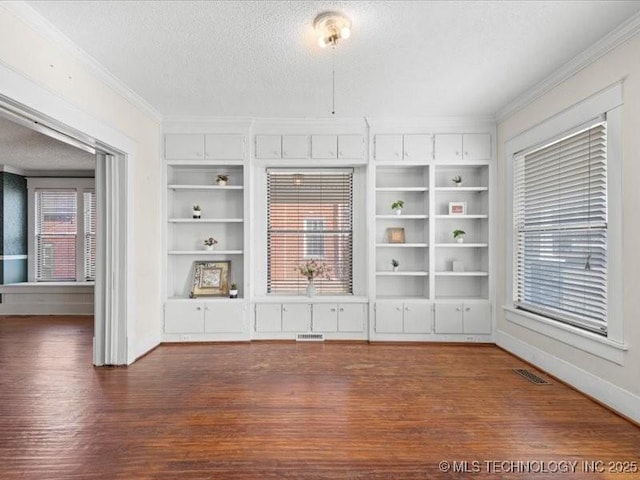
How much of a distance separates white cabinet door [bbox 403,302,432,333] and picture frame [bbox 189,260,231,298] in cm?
247

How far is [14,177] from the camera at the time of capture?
258 inches

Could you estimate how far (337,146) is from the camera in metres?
4.52

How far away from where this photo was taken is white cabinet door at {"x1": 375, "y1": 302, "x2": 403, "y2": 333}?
4473 mm

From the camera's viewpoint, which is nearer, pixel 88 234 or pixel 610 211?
pixel 610 211

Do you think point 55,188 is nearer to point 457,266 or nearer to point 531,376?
point 457,266

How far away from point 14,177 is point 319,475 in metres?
7.94

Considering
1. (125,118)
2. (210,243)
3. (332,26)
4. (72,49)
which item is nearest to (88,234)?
(210,243)

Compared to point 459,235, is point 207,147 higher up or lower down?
higher up

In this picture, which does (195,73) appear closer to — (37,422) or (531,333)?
(37,422)

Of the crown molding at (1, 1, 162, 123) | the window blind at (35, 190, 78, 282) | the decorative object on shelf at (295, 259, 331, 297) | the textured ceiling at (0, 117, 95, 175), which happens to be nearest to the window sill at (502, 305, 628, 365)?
the decorative object on shelf at (295, 259, 331, 297)

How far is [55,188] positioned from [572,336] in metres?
8.67

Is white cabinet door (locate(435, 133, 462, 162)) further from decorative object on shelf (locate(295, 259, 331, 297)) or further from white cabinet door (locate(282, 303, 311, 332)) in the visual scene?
white cabinet door (locate(282, 303, 311, 332))

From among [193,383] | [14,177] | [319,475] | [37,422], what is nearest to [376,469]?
[319,475]

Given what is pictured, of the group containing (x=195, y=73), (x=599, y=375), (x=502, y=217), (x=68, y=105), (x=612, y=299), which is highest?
(x=195, y=73)
